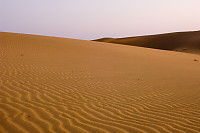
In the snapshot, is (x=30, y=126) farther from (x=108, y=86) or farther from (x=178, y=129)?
(x=108, y=86)

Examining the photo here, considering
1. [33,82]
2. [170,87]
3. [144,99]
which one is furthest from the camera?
[170,87]

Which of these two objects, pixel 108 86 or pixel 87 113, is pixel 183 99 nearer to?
pixel 108 86

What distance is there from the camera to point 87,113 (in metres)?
3.80

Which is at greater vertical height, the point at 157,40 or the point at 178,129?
the point at 157,40

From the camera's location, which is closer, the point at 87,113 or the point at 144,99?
the point at 87,113

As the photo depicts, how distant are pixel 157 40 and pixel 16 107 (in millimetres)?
49902

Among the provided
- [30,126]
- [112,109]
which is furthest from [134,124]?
[30,126]

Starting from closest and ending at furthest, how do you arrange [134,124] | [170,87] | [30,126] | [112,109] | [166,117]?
1. [30,126]
2. [134,124]
3. [166,117]
4. [112,109]
5. [170,87]

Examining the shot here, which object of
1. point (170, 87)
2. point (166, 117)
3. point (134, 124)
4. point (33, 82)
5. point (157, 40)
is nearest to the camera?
point (134, 124)

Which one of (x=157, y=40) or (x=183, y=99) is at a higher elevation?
(x=157, y=40)

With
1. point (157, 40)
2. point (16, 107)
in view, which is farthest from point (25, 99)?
point (157, 40)

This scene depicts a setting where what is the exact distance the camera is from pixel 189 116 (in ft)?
12.7

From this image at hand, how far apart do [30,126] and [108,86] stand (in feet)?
10.4

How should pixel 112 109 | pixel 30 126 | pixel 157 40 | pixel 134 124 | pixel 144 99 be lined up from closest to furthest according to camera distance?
pixel 30 126, pixel 134 124, pixel 112 109, pixel 144 99, pixel 157 40
